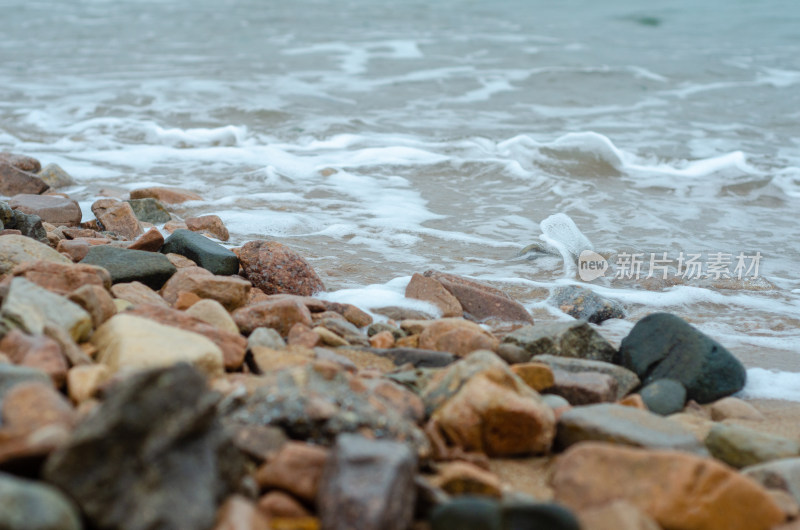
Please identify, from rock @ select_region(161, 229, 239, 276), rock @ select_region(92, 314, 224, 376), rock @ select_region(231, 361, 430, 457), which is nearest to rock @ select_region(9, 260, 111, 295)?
rock @ select_region(92, 314, 224, 376)

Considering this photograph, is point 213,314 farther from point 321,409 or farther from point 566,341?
point 566,341

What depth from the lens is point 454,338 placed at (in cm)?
261

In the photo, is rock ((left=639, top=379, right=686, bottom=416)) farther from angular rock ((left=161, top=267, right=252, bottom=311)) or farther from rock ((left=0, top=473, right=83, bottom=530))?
rock ((left=0, top=473, right=83, bottom=530))

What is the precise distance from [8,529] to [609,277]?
3.41 metres

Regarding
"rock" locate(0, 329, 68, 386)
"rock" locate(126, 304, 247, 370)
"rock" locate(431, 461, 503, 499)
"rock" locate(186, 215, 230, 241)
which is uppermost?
"rock" locate(0, 329, 68, 386)

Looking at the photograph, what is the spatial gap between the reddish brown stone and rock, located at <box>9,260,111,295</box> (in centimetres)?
83

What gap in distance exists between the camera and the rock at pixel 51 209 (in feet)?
13.6

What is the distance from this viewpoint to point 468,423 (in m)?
1.82

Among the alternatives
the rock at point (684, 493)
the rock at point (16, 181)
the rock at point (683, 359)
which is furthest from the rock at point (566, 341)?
the rock at point (16, 181)

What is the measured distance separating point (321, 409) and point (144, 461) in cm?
43

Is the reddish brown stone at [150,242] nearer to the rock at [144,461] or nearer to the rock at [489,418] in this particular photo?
the rock at [489,418]

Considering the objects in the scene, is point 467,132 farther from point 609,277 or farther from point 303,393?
point 303,393

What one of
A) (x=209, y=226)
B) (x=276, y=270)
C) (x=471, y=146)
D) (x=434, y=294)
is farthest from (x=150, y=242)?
(x=471, y=146)

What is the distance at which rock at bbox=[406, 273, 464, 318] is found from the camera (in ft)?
10.6
